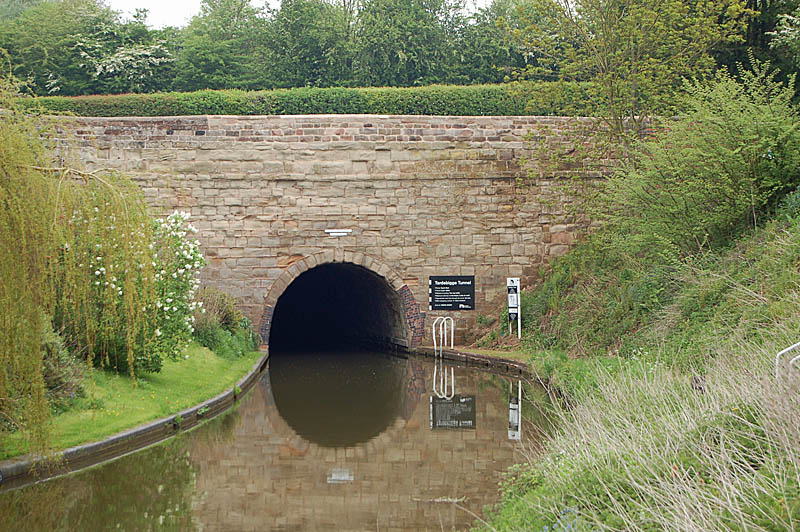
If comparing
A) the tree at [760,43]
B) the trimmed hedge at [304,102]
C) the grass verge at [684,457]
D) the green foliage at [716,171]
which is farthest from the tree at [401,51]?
the grass verge at [684,457]

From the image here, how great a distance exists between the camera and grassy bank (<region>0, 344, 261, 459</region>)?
8539 mm

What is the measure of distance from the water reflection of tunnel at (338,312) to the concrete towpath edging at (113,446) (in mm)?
6156

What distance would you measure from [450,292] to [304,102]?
18.9ft

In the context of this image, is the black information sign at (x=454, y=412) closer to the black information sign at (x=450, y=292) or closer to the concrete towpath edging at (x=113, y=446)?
the concrete towpath edging at (x=113, y=446)

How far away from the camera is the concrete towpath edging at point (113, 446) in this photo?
293 inches

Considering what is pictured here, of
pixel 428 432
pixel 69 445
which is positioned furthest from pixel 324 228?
pixel 69 445

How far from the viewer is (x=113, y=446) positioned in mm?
8781

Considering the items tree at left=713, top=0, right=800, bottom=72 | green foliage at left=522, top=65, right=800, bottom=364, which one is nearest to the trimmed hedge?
tree at left=713, top=0, right=800, bottom=72

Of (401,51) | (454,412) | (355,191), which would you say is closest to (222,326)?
(355,191)

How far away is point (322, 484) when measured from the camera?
25.1ft

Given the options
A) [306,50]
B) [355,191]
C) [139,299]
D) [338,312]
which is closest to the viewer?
[139,299]

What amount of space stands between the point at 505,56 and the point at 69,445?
23372mm

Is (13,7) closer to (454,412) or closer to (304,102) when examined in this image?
(304,102)

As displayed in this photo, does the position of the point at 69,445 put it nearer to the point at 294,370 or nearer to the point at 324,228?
the point at 294,370
